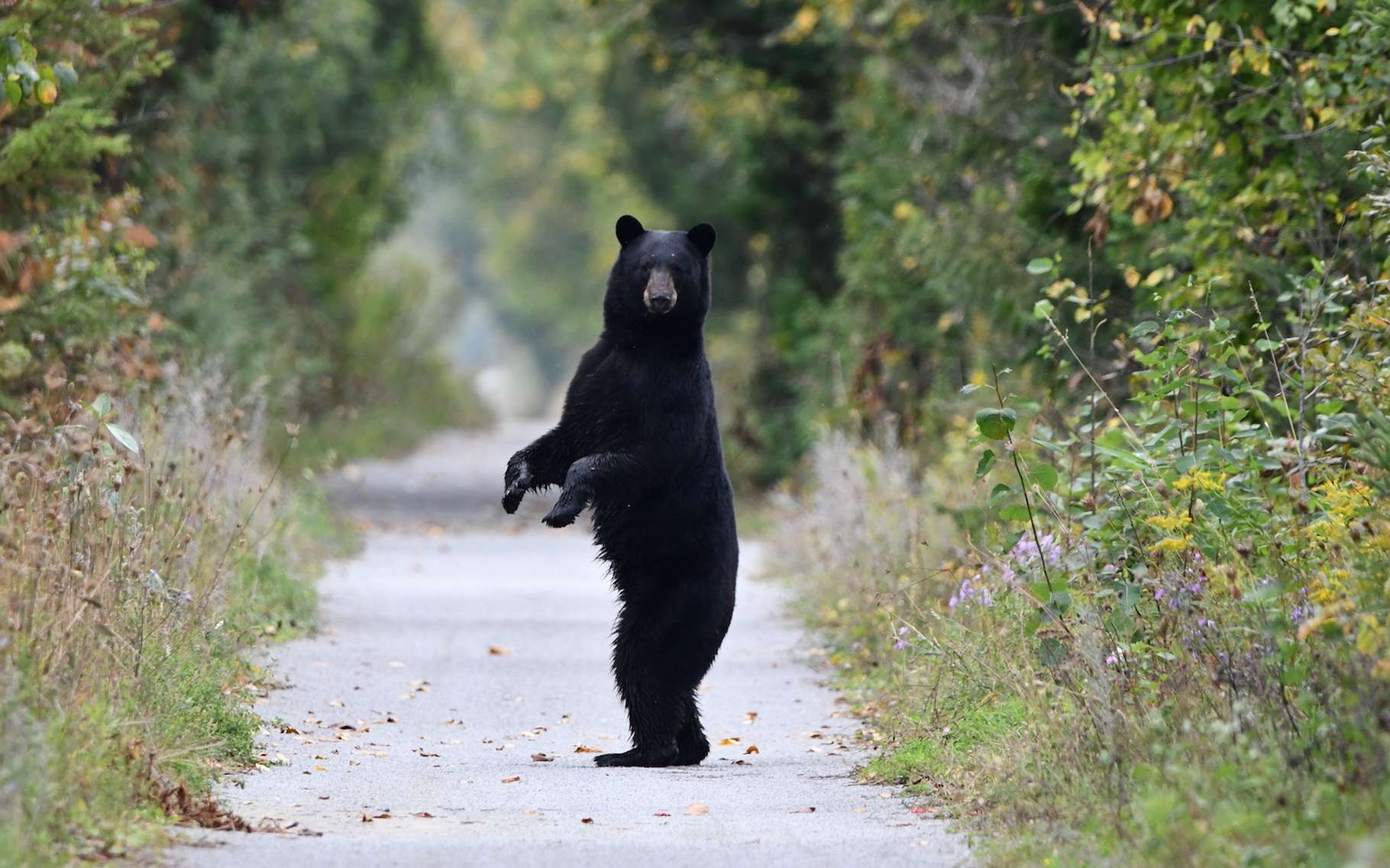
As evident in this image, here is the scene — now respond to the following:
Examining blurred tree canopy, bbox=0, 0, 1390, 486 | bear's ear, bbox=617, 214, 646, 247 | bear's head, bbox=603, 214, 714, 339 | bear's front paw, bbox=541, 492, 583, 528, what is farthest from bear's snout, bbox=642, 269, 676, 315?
blurred tree canopy, bbox=0, 0, 1390, 486

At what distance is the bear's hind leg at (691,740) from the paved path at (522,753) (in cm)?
12

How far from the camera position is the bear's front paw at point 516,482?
9.05 metres

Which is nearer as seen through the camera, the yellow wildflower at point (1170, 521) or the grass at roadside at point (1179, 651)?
the grass at roadside at point (1179, 651)

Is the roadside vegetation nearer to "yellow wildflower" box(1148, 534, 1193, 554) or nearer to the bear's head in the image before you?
the bear's head

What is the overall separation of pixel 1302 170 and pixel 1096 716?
5352 mm

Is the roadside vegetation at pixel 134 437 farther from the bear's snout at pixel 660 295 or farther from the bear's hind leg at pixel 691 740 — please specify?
the bear's snout at pixel 660 295

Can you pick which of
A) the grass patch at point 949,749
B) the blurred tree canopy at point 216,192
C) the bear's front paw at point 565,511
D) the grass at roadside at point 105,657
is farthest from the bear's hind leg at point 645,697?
the blurred tree canopy at point 216,192

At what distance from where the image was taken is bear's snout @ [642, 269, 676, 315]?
865cm

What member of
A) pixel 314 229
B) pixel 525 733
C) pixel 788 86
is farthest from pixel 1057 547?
pixel 314 229

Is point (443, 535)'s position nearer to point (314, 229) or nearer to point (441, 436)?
point (314, 229)

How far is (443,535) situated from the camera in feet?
77.7

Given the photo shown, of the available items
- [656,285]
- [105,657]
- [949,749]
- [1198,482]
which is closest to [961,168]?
[656,285]

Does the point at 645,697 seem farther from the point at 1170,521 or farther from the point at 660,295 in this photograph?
the point at 1170,521

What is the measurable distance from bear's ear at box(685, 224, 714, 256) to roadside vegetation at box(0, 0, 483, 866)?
7.23 feet
